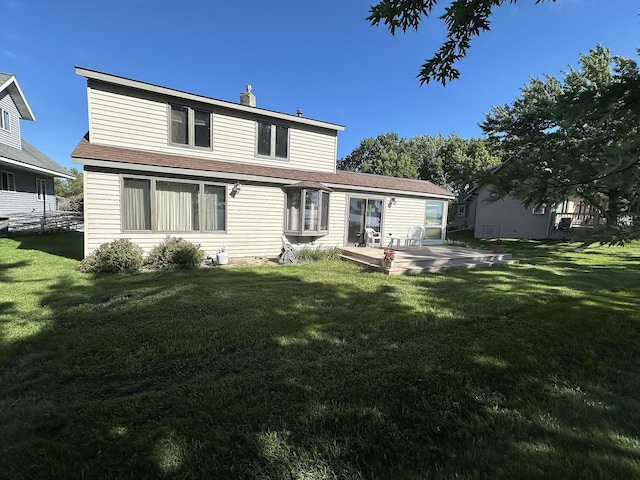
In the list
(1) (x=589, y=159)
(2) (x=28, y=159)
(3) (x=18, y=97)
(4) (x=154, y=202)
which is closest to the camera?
(1) (x=589, y=159)

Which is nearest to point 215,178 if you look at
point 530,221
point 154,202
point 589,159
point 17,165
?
point 154,202

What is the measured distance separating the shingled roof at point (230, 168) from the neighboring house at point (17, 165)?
948cm

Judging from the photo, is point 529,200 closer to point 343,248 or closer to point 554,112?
point 554,112

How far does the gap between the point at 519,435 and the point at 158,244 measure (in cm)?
899

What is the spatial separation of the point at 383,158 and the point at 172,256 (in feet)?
122

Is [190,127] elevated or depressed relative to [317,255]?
elevated

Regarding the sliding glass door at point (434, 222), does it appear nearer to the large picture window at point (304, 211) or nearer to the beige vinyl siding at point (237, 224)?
the beige vinyl siding at point (237, 224)

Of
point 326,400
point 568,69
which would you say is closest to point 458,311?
point 326,400

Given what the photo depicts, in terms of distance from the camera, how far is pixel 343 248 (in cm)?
1143

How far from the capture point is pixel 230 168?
958cm

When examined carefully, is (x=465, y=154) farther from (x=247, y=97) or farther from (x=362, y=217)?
(x=247, y=97)

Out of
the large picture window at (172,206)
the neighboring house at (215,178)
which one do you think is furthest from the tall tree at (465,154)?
the large picture window at (172,206)

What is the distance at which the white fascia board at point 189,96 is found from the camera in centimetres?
838

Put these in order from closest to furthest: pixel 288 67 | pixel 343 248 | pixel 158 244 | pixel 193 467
→ pixel 193 467 < pixel 158 244 < pixel 343 248 < pixel 288 67
